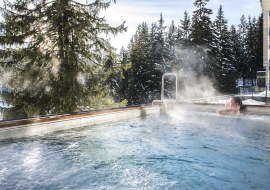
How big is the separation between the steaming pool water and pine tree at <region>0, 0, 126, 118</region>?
156 inches

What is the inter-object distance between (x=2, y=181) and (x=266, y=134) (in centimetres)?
509

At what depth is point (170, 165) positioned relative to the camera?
9.60 ft

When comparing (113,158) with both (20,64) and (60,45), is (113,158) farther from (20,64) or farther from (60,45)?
(20,64)

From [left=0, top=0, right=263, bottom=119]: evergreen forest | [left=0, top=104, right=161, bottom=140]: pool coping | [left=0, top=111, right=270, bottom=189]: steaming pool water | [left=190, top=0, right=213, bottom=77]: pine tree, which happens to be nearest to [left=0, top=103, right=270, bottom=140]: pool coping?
[left=0, top=104, right=161, bottom=140]: pool coping

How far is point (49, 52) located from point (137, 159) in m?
6.67

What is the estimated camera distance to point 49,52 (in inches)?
319

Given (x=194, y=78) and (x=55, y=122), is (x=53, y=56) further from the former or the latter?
(x=194, y=78)

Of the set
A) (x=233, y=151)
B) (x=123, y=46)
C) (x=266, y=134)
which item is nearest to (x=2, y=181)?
(x=233, y=151)

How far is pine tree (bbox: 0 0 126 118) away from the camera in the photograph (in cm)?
739

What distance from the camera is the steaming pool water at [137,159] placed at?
7.76 ft

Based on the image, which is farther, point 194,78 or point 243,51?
point 243,51

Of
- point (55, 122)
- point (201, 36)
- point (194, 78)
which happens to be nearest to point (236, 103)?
point (55, 122)

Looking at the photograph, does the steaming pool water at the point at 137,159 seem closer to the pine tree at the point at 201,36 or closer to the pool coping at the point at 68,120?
the pool coping at the point at 68,120

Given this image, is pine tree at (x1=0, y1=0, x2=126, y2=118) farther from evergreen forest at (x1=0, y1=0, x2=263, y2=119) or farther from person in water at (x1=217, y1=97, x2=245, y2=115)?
person in water at (x1=217, y1=97, x2=245, y2=115)
